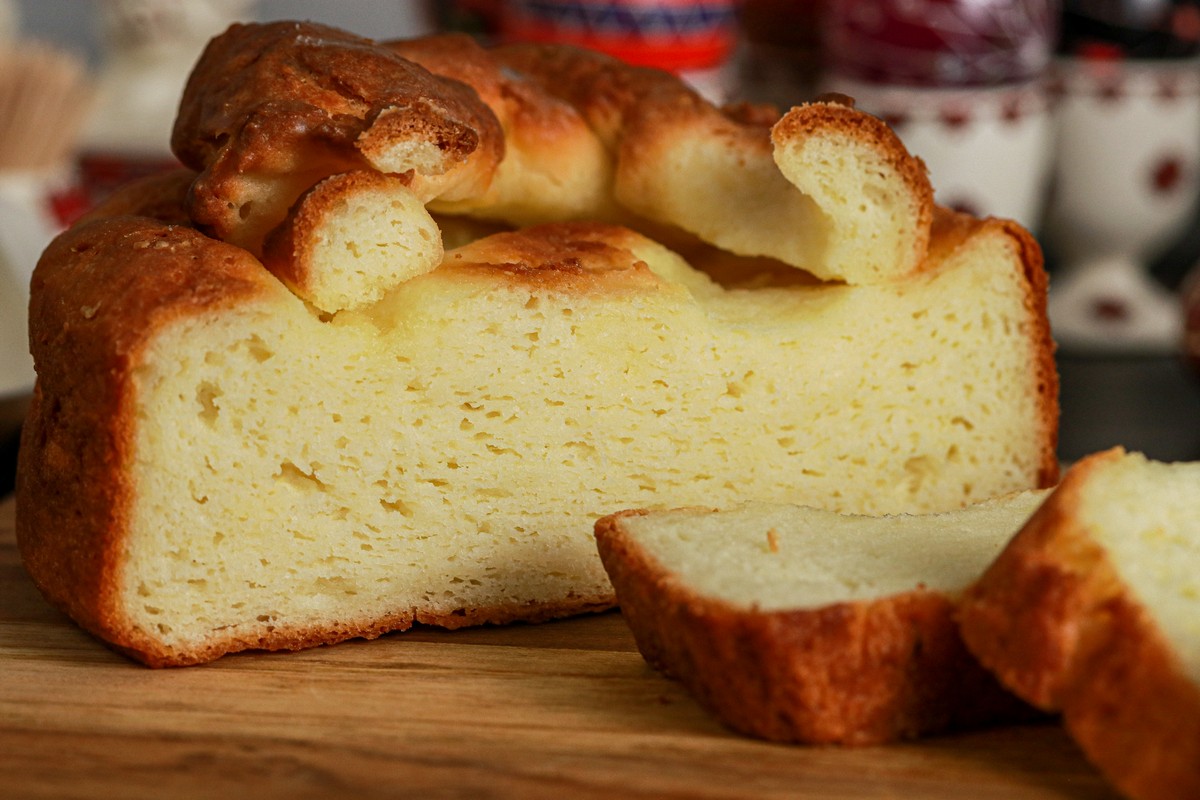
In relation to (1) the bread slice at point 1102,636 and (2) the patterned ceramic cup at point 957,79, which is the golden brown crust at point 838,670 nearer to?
(1) the bread slice at point 1102,636

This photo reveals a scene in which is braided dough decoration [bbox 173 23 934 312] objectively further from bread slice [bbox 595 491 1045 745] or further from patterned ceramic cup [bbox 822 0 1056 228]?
patterned ceramic cup [bbox 822 0 1056 228]

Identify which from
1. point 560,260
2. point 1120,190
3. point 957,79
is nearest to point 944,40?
point 957,79

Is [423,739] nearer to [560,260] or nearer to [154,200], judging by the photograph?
[560,260]

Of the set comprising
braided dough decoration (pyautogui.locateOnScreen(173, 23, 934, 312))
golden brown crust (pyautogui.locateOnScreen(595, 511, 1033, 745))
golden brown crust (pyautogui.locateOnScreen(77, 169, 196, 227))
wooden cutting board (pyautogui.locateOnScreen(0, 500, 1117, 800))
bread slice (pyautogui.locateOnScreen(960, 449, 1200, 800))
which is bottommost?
wooden cutting board (pyautogui.locateOnScreen(0, 500, 1117, 800))

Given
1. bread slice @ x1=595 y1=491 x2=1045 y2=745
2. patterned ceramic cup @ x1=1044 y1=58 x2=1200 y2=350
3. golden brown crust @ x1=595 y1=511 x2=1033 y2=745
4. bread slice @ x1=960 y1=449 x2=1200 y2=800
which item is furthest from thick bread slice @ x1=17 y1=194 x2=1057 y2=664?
patterned ceramic cup @ x1=1044 y1=58 x2=1200 y2=350

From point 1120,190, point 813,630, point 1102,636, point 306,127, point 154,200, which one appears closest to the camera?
point 1102,636

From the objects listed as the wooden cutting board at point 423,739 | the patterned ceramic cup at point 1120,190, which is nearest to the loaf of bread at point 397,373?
the wooden cutting board at point 423,739
